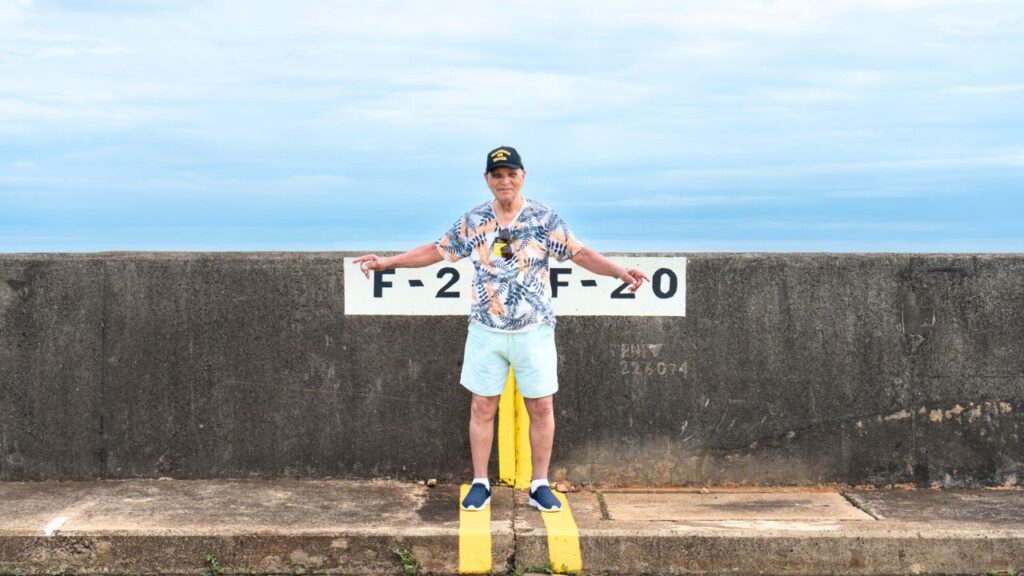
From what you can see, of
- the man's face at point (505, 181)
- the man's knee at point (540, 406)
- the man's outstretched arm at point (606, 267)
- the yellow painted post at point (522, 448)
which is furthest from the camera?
the yellow painted post at point (522, 448)

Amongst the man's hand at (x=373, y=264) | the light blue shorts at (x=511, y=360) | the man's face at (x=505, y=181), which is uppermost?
the man's face at (x=505, y=181)

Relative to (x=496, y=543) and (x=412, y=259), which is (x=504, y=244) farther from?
(x=496, y=543)

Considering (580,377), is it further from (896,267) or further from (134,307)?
(134,307)

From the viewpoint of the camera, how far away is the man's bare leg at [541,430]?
604 cm

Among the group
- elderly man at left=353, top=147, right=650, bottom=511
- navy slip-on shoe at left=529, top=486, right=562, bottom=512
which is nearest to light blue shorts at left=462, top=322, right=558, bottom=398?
elderly man at left=353, top=147, right=650, bottom=511

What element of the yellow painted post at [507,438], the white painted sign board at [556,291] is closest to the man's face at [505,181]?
the white painted sign board at [556,291]

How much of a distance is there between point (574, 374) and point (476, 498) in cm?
108

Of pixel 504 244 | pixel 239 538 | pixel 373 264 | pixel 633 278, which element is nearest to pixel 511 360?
pixel 504 244

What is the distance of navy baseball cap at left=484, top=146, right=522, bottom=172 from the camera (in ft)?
18.9

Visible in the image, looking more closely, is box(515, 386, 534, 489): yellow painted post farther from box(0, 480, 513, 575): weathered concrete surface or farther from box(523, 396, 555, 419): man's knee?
box(523, 396, 555, 419): man's knee

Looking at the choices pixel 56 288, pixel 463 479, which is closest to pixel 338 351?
pixel 463 479

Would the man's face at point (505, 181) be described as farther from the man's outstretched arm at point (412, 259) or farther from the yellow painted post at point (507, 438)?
the yellow painted post at point (507, 438)

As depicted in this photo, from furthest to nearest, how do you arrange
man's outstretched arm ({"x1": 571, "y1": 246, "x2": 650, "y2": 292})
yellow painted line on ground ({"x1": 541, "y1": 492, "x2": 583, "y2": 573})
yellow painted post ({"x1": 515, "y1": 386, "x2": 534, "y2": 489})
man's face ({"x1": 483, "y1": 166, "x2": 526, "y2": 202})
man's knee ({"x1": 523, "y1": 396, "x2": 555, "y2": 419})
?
yellow painted post ({"x1": 515, "y1": 386, "x2": 534, "y2": 489})
man's knee ({"x1": 523, "y1": 396, "x2": 555, "y2": 419})
man's outstretched arm ({"x1": 571, "y1": 246, "x2": 650, "y2": 292})
man's face ({"x1": 483, "y1": 166, "x2": 526, "y2": 202})
yellow painted line on ground ({"x1": 541, "y1": 492, "x2": 583, "y2": 573})

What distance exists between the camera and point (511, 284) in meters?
5.84
